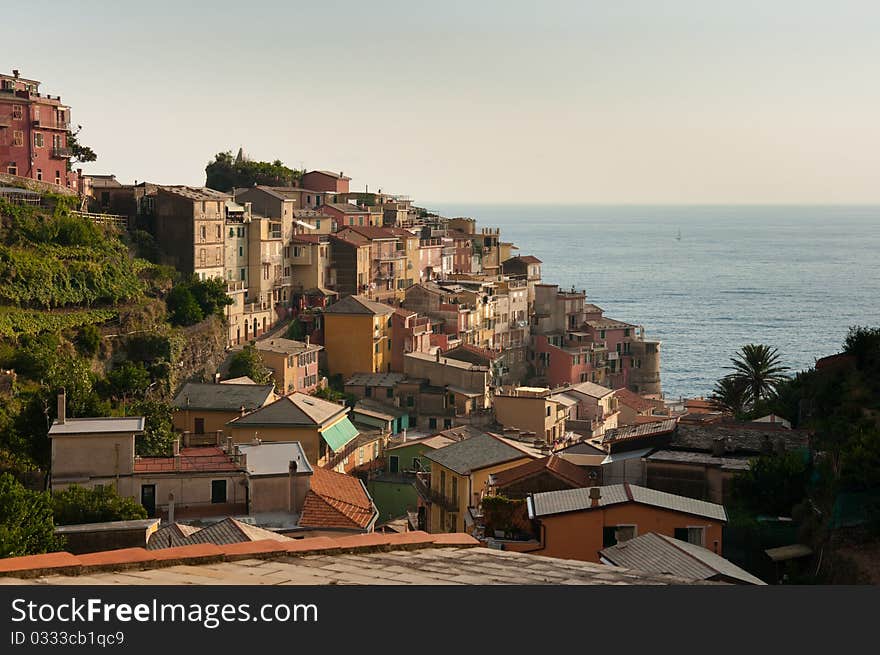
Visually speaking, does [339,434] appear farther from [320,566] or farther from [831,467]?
[320,566]

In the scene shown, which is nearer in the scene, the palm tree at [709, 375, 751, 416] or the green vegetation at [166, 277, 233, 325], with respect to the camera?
the palm tree at [709, 375, 751, 416]

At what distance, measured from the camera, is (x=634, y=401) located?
62.2 meters

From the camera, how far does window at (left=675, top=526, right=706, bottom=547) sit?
2072 centimetres

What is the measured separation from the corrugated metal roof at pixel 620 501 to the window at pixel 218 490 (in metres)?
9.64

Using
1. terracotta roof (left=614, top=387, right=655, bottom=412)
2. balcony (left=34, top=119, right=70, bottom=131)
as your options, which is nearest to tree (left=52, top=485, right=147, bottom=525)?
balcony (left=34, top=119, right=70, bottom=131)

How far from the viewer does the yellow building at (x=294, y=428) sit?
4100cm

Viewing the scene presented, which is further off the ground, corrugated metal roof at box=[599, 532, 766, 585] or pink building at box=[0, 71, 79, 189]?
pink building at box=[0, 71, 79, 189]

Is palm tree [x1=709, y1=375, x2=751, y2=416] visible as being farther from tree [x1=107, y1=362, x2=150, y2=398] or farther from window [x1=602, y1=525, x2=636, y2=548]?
window [x1=602, y1=525, x2=636, y2=548]

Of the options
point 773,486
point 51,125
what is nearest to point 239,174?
point 51,125

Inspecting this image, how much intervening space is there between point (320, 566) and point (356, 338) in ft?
164

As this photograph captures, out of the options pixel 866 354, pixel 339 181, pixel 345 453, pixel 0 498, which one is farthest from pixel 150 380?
pixel 339 181

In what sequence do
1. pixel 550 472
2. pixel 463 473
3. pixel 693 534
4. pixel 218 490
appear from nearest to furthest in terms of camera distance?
pixel 693 534 < pixel 550 472 < pixel 218 490 < pixel 463 473

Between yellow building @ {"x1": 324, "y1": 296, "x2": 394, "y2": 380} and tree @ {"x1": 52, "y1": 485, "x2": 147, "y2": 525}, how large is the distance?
32.1 m

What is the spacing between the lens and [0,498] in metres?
24.7
